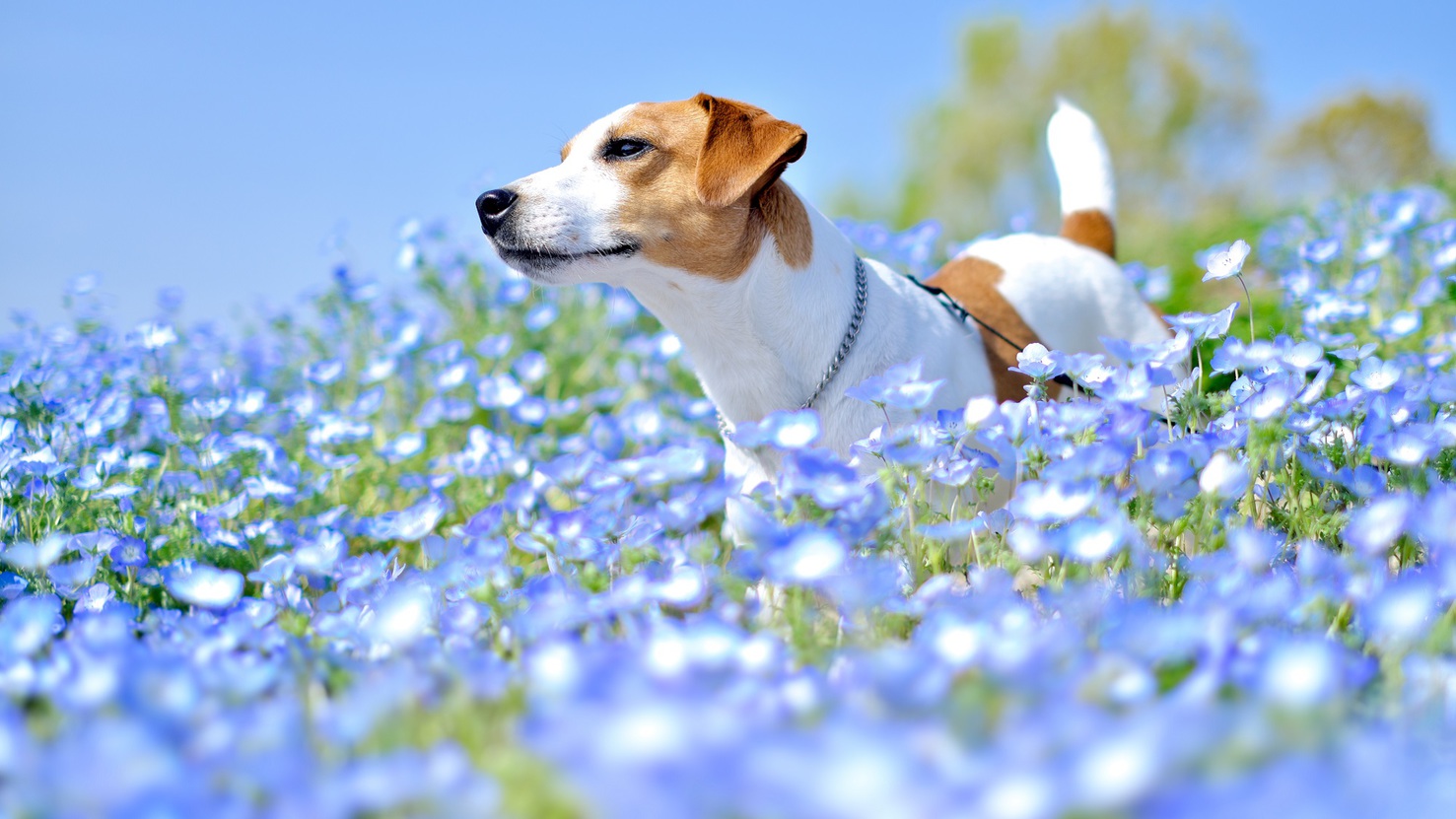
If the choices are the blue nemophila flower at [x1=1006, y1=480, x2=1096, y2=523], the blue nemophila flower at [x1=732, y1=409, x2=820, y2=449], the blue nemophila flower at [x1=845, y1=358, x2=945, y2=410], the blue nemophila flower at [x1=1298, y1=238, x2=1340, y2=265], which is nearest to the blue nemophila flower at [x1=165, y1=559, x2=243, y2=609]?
the blue nemophila flower at [x1=732, y1=409, x2=820, y2=449]

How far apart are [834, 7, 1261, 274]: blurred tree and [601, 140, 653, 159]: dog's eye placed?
19.7m

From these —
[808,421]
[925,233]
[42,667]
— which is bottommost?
[42,667]

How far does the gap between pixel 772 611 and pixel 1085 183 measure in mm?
3154

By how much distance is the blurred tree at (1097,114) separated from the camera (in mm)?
22516

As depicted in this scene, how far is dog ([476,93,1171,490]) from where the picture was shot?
2.70m

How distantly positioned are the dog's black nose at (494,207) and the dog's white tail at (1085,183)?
8.25 feet

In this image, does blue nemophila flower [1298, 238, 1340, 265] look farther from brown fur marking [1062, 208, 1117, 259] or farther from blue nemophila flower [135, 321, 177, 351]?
blue nemophila flower [135, 321, 177, 351]

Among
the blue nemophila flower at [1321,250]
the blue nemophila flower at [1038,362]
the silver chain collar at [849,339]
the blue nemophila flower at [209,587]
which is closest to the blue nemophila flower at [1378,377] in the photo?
the blue nemophila flower at [1038,362]

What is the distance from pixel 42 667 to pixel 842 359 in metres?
1.98

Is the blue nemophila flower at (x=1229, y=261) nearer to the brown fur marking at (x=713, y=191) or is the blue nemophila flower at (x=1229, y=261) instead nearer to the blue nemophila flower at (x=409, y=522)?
the brown fur marking at (x=713, y=191)

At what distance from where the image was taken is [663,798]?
82 cm

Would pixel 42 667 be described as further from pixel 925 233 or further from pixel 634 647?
pixel 925 233


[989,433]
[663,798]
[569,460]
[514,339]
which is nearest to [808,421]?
[989,433]

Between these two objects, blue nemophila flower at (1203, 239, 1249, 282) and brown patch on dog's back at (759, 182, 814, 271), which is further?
brown patch on dog's back at (759, 182, 814, 271)
